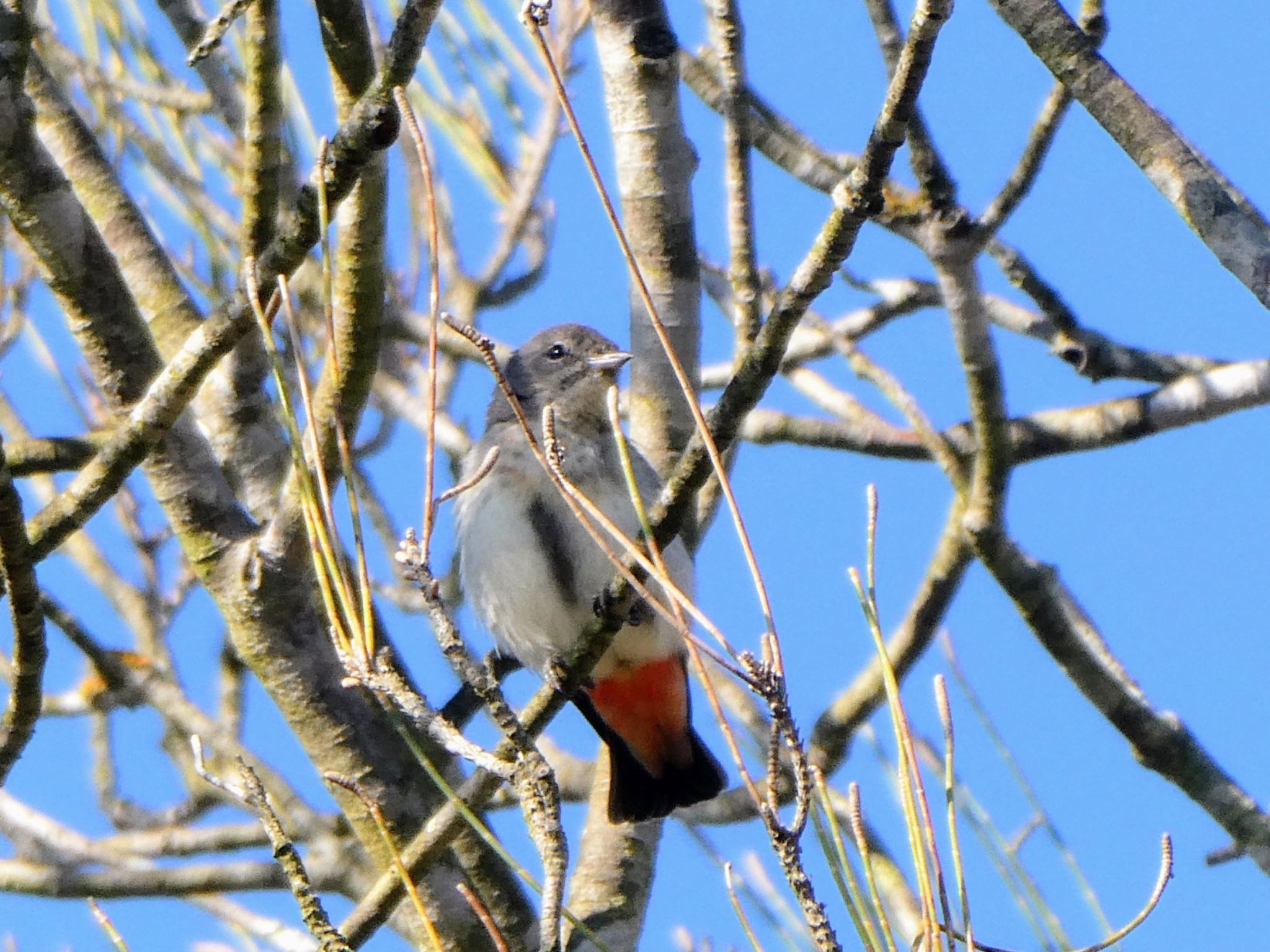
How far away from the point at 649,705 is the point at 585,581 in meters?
0.61

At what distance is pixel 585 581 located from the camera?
14.9ft

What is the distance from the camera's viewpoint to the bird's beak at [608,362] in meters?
5.21

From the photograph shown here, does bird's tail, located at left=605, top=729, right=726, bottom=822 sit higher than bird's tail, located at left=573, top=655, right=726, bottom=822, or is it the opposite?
bird's tail, located at left=573, top=655, right=726, bottom=822

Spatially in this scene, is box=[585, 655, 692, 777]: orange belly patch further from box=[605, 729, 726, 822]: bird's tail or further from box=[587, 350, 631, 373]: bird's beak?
box=[587, 350, 631, 373]: bird's beak

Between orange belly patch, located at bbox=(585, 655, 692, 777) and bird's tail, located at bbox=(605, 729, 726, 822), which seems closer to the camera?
bird's tail, located at bbox=(605, 729, 726, 822)

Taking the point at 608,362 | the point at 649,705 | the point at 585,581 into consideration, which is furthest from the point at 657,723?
the point at 608,362

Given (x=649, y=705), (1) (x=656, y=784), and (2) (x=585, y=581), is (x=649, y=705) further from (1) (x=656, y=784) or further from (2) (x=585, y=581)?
(2) (x=585, y=581)

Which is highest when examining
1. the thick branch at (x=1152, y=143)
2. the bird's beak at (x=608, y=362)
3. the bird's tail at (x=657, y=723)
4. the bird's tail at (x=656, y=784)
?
the bird's beak at (x=608, y=362)

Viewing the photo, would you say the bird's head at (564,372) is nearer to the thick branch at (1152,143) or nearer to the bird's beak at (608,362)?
the bird's beak at (608,362)

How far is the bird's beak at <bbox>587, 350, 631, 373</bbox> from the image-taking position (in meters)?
5.21

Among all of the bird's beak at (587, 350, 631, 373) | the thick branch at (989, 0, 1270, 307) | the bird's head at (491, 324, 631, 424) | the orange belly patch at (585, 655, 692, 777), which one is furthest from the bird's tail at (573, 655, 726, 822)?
the thick branch at (989, 0, 1270, 307)

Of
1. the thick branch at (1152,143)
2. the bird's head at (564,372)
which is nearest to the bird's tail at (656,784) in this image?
the bird's head at (564,372)

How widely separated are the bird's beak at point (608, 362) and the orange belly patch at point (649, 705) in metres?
0.95

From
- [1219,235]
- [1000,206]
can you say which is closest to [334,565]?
[1219,235]
